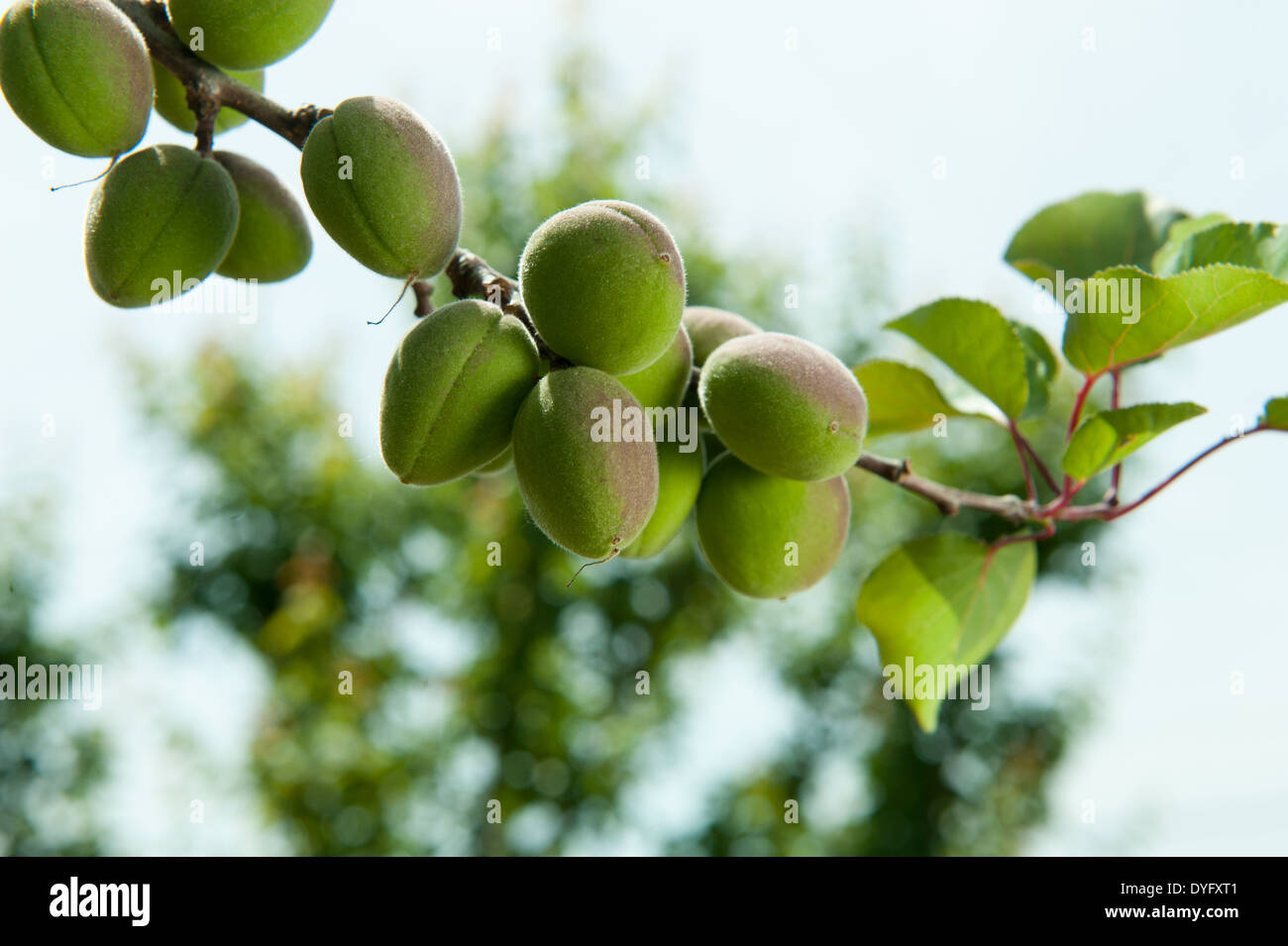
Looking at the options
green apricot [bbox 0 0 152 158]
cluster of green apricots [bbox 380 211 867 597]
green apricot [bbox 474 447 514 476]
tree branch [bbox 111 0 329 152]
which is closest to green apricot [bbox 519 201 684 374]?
cluster of green apricots [bbox 380 211 867 597]

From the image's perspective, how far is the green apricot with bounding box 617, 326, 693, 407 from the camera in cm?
82

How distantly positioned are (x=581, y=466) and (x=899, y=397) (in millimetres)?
631

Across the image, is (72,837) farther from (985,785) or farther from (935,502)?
(935,502)

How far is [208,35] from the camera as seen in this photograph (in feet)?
2.72

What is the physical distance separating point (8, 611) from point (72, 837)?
101 inches

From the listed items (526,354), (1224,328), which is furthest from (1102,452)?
(526,354)

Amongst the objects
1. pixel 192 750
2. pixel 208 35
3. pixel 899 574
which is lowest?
pixel 192 750

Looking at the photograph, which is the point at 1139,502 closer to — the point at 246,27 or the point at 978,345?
the point at 978,345

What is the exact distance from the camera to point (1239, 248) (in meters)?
1.04

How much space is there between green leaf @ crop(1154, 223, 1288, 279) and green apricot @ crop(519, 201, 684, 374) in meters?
0.67

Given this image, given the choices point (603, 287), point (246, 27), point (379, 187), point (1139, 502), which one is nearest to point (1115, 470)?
point (1139, 502)

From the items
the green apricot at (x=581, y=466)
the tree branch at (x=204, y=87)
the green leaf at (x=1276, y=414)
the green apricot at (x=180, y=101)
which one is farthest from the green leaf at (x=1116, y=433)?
the green apricot at (x=180, y=101)

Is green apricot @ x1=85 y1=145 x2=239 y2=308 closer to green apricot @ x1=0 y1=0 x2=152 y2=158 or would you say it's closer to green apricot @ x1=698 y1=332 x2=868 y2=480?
green apricot @ x1=0 y1=0 x2=152 y2=158

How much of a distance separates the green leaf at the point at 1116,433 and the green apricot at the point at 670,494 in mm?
432
